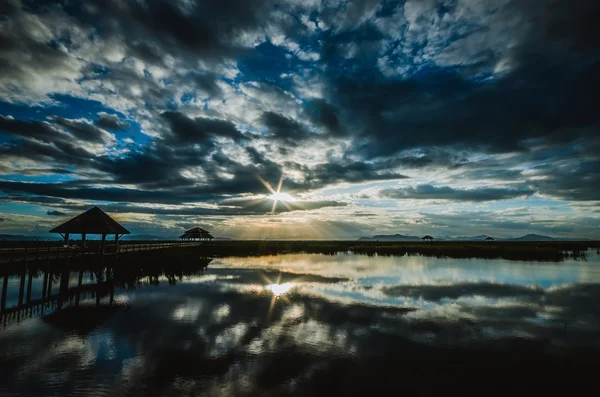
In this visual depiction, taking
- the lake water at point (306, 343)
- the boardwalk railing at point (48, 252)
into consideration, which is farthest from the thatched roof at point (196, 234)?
the lake water at point (306, 343)

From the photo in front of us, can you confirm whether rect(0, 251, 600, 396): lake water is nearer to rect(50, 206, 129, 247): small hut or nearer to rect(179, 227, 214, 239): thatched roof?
rect(50, 206, 129, 247): small hut

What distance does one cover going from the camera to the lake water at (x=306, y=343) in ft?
27.4

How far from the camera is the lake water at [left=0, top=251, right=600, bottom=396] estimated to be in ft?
27.4

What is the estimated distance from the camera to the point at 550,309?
16281 millimetres

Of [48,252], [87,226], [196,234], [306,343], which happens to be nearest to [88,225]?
[87,226]

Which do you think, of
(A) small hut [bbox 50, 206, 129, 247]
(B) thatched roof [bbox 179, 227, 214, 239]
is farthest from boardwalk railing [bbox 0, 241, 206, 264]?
(B) thatched roof [bbox 179, 227, 214, 239]

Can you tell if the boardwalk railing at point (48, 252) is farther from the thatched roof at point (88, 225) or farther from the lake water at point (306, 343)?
the lake water at point (306, 343)

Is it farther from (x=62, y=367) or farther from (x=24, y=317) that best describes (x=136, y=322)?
(x=24, y=317)

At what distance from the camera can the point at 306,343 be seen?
11.3 metres

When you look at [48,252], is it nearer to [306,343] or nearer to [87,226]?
[87,226]

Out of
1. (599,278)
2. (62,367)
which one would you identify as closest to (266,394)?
(62,367)

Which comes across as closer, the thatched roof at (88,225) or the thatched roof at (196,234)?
the thatched roof at (88,225)

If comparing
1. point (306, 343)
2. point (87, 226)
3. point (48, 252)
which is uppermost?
point (87, 226)

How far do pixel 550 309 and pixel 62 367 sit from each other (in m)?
21.9
